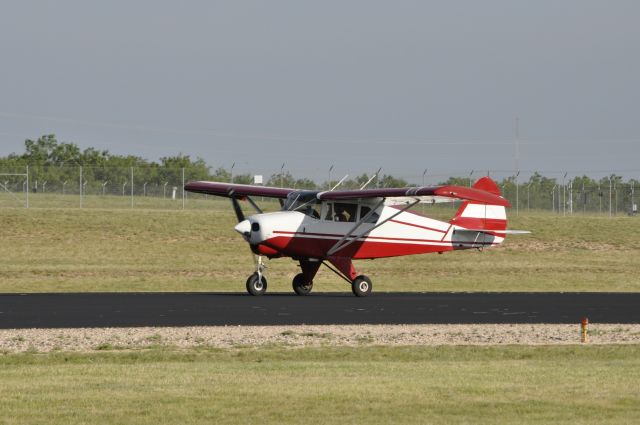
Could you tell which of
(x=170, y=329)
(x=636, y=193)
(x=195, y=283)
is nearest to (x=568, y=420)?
(x=170, y=329)

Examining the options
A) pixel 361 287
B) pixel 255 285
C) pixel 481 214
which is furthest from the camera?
pixel 481 214

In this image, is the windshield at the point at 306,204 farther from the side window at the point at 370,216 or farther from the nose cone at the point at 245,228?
the nose cone at the point at 245,228

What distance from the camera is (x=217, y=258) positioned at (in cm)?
4919

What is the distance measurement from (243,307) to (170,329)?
595cm

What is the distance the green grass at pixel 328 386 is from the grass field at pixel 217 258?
1952cm

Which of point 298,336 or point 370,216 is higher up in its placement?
point 370,216

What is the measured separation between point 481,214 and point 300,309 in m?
9.81

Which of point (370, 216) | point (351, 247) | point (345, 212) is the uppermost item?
point (345, 212)

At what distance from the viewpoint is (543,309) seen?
28.6 metres

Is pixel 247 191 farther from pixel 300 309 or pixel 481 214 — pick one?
Result: pixel 300 309

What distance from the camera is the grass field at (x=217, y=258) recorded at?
134 ft

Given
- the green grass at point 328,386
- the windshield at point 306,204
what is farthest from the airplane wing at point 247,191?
the green grass at point 328,386

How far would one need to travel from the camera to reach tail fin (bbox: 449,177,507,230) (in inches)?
1410

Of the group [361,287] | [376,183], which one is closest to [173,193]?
[376,183]
